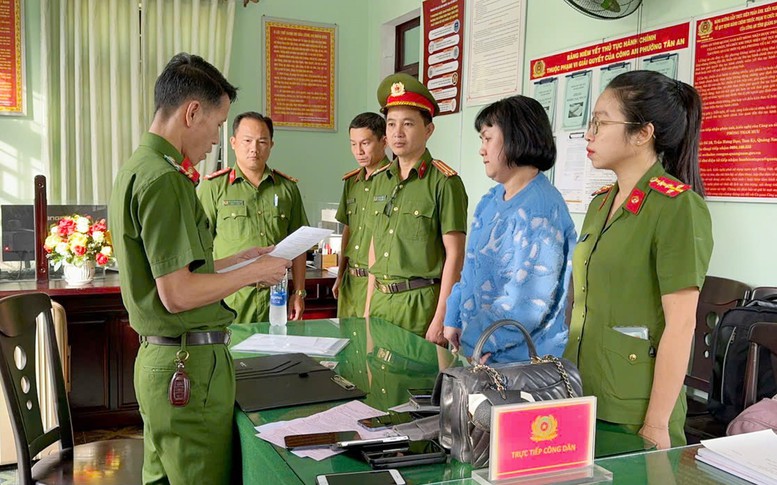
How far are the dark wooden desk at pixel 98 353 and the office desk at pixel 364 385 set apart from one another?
1454mm

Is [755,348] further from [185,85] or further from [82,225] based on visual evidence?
[82,225]

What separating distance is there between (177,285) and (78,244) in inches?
89.7

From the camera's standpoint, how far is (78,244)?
3.49 meters

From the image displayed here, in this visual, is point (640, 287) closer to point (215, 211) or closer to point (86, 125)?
point (215, 211)

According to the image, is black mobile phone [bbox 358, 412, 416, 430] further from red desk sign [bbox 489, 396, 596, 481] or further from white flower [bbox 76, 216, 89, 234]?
white flower [bbox 76, 216, 89, 234]

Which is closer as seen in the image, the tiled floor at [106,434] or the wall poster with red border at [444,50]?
the tiled floor at [106,434]

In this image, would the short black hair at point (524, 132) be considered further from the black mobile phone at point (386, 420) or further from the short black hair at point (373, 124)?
the short black hair at point (373, 124)

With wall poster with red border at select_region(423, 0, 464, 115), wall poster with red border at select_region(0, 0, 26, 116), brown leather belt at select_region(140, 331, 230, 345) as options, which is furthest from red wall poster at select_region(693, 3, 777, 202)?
wall poster with red border at select_region(0, 0, 26, 116)

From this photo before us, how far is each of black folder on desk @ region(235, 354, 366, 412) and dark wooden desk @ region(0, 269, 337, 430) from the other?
75.5 inches

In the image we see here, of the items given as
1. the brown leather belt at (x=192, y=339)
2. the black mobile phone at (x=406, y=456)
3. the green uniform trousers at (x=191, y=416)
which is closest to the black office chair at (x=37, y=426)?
the green uniform trousers at (x=191, y=416)

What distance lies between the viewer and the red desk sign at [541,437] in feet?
3.38

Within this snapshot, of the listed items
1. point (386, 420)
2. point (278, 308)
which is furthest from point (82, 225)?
point (386, 420)

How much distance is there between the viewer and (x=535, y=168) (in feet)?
6.28

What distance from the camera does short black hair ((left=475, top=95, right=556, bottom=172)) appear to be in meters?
1.87
